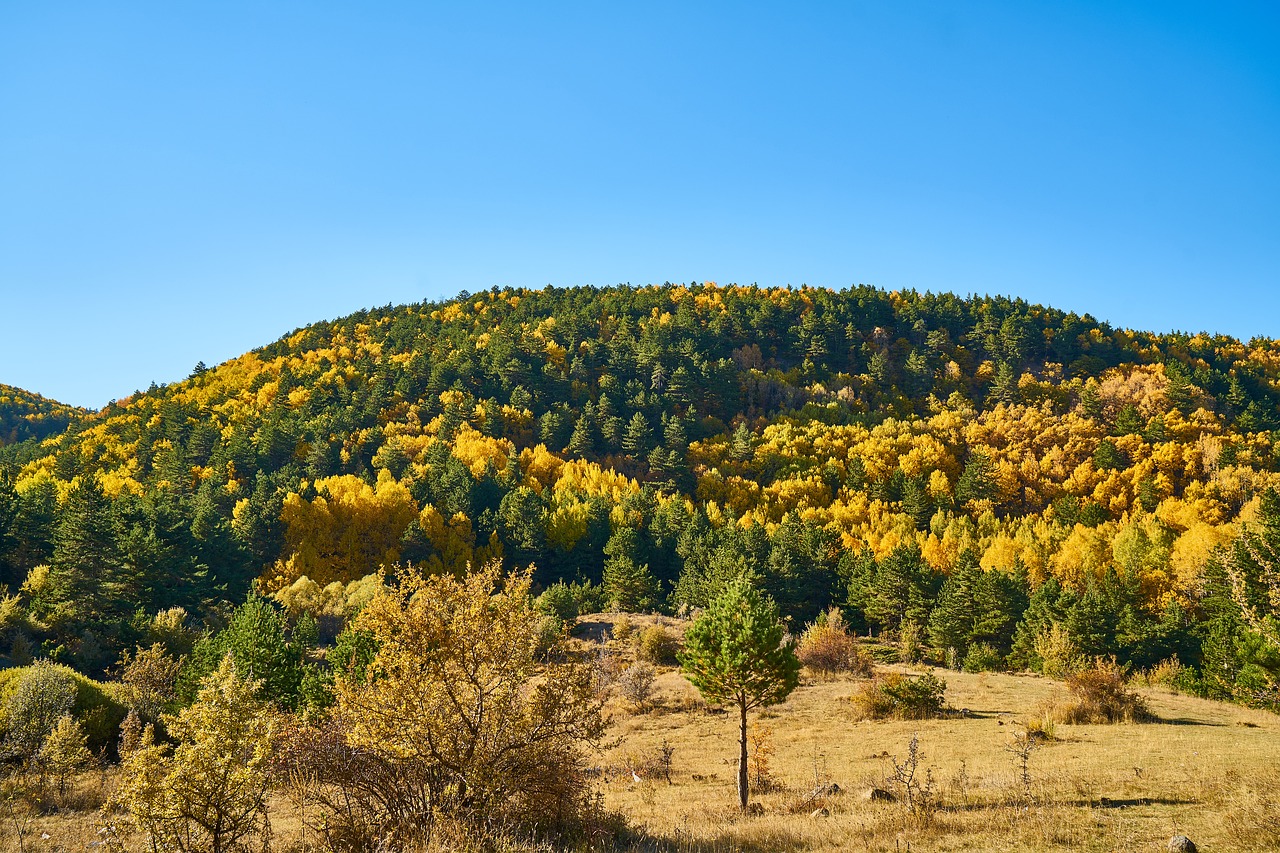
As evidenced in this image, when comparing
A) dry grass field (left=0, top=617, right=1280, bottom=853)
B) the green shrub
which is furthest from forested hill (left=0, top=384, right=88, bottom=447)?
dry grass field (left=0, top=617, right=1280, bottom=853)

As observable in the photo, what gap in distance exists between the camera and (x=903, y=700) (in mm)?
36750

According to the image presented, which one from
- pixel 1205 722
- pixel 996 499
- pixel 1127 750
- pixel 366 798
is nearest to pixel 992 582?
pixel 1205 722

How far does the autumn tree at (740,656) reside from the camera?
22.4 m

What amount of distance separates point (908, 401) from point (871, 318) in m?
35.0

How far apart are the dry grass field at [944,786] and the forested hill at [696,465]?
75.1 feet

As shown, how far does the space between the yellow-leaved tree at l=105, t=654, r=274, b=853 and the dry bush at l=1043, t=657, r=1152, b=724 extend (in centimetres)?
3436

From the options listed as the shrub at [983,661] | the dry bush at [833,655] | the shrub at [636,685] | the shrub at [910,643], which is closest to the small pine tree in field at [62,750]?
the shrub at [636,685]

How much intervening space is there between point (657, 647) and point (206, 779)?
147 feet

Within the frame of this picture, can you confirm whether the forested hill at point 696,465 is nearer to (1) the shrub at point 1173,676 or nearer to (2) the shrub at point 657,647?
(1) the shrub at point 1173,676

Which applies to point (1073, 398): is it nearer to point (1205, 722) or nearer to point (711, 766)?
point (1205, 722)

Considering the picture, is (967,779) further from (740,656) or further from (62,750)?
(62,750)

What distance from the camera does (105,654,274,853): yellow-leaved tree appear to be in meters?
11.4

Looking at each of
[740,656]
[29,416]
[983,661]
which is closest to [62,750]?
[740,656]

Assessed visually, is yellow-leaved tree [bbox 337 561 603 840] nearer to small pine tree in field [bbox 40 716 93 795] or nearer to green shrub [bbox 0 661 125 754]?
small pine tree in field [bbox 40 716 93 795]
